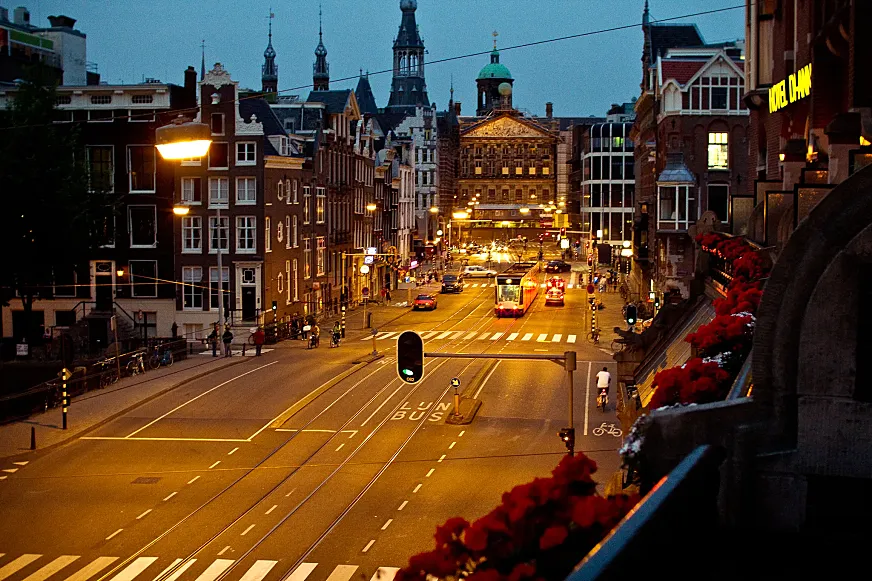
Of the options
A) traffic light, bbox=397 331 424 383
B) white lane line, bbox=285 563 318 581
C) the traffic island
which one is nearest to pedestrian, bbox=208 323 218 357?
the traffic island

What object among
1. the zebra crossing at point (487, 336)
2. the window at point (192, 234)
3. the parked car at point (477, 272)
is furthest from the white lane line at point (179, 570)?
the parked car at point (477, 272)

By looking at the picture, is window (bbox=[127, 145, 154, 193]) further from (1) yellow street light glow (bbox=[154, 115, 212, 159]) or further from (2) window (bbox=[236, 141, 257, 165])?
(1) yellow street light glow (bbox=[154, 115, 212, 159])

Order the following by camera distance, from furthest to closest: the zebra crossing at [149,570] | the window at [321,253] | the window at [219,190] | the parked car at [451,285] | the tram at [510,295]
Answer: the parked car at [451,285], the tram at [510,295], the window at [321,253], the window at [219,190], the zebra crossing at [149,570]

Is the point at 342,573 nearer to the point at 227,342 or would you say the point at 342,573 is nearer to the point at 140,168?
the point at 227,342

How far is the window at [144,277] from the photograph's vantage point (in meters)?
60.4

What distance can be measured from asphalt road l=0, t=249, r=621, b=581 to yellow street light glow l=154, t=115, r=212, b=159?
7.29 m

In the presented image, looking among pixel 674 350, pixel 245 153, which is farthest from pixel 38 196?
pixel 674 350

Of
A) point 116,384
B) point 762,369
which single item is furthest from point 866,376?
point 116,384

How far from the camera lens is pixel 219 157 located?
61156 millimetres

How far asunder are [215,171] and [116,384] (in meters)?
21.3

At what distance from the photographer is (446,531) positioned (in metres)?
7.13

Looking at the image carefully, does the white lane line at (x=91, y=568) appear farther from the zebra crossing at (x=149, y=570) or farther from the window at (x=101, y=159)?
the window at (x=101, y=159)

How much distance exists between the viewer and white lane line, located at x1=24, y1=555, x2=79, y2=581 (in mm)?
19703

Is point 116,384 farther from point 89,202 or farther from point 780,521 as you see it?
point 780,521
